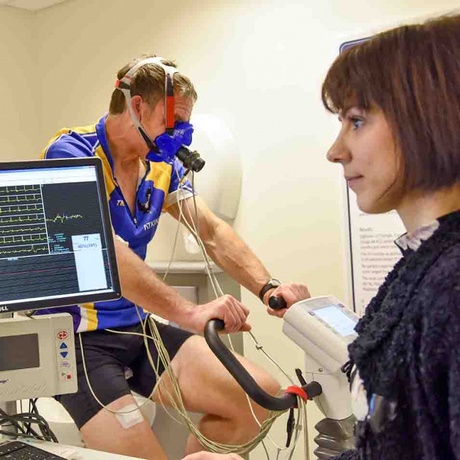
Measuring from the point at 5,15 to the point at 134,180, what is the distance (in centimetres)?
195

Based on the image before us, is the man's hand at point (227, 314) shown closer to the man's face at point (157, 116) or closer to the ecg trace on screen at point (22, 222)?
the ecg trace on screen at point (22, 222)

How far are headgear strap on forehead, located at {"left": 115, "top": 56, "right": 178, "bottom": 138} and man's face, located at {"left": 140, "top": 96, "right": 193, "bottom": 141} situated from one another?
0.02 m

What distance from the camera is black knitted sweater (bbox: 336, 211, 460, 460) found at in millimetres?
755

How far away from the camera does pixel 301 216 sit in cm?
270

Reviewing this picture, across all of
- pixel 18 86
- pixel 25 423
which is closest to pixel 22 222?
pixel 25 423

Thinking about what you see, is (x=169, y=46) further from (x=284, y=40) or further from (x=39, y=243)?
(x=39, y=243)

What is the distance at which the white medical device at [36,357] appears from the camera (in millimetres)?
1394

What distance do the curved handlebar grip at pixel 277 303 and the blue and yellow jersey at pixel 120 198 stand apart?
60 centimetres

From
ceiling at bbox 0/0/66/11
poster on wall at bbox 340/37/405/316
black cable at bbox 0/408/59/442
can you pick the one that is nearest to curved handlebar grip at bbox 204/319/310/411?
black cable at bbox 0/408/59/442

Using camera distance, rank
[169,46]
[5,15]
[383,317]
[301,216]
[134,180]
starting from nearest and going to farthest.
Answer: [383,317], [134,180], [301,216], [169,46], [5,15]

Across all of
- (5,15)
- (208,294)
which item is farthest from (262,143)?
(5,15)

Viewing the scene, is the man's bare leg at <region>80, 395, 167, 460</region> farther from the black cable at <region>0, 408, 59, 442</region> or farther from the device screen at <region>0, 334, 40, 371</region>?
the device screen at <region>0, 334, 40, 371</region>

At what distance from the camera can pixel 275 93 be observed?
109 inches

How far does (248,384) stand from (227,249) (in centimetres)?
109
